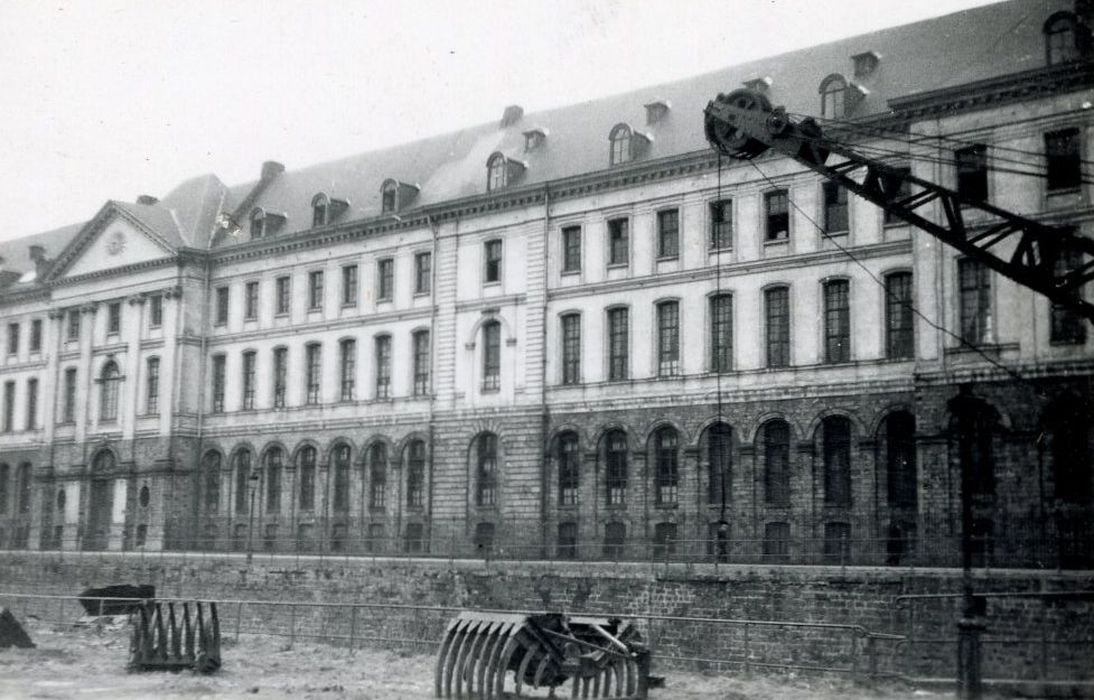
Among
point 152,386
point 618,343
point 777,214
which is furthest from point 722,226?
point 152,386

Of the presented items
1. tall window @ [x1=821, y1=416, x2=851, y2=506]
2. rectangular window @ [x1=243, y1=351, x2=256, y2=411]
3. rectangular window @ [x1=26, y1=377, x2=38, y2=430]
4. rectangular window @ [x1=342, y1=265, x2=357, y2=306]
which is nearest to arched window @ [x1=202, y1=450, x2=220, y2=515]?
rectangular window @ [x1=243, y1=351, x2=256, y2=411]

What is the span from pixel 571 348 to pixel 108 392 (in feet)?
84.7

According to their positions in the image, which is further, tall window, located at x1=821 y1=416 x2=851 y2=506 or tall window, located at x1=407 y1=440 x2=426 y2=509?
tall window, located at x1=407 y1=440 x2=426 y2=509

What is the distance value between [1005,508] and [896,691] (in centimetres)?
1132

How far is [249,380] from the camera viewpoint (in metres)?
54.2

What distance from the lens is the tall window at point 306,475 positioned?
50250 millimetres

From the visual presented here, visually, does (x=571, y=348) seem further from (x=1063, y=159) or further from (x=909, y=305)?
(x=1063, y=159)

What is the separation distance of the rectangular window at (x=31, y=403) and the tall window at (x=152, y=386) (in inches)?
375

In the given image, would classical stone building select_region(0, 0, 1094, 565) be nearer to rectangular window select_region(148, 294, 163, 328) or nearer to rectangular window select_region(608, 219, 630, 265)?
rectangular window select_region(608, 219, 630, 265)

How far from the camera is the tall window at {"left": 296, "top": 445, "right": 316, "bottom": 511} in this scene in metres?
50.2

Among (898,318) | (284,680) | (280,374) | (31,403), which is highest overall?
(898,318)

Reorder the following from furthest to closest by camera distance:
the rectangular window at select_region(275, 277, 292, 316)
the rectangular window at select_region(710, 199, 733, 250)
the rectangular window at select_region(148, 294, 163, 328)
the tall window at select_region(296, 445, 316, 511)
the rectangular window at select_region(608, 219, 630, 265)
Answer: the rectangular window at select_region(148, 294, 163, 328)
the rectangular window at select_region(275, 277, 292, 316)
the tall window at select_region(296, 445, 316, 511)
the rectangular window at select_region(608, 219, 630, 265)
the rectangular window at select_region(710, 199, 733, 250)

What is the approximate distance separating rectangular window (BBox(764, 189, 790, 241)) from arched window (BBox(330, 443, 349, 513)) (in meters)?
20.0

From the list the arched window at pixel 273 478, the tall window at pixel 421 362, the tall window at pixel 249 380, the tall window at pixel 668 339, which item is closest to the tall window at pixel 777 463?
the tall window at pixel 668 339
